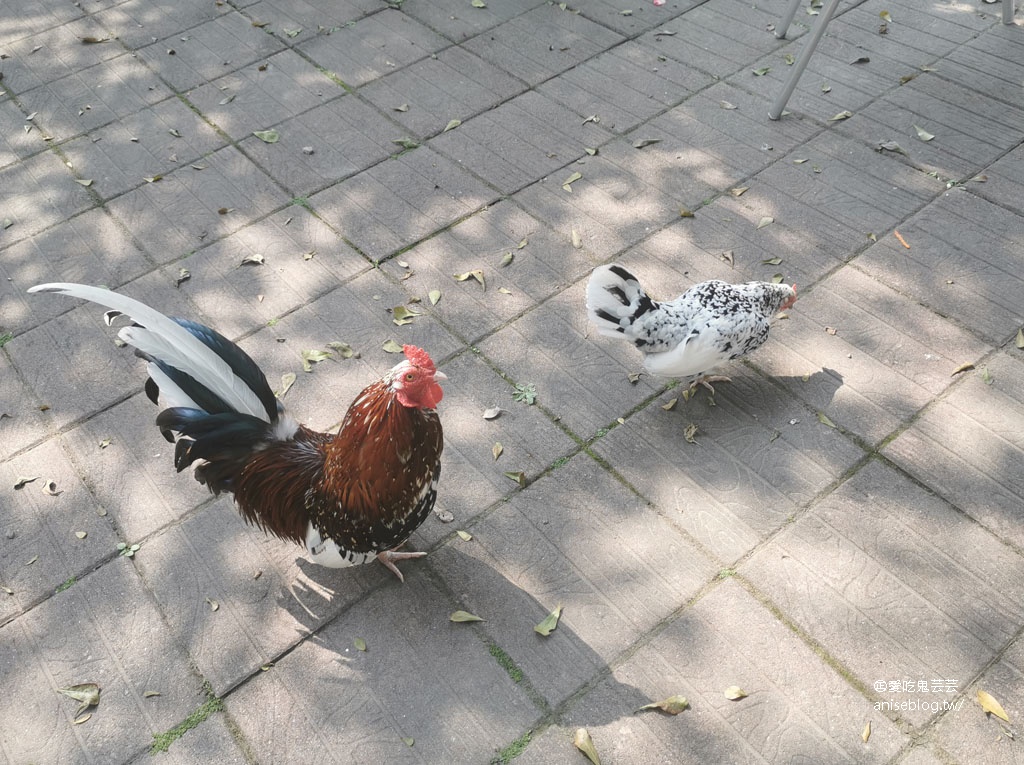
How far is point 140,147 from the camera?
20.0 feet

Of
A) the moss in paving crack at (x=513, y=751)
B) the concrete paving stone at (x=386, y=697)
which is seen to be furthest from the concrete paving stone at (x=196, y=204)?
the moss in paving crack at (x=513, y=751)

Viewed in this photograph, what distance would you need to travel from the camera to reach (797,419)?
4.29 meters

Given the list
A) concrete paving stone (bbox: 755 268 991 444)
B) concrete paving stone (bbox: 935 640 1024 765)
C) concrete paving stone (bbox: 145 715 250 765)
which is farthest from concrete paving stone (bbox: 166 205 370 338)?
concrete paving stone (bbox: 935 640 1024 765)

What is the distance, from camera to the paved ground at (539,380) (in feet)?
11.1

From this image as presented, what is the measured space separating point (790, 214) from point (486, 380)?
235cm

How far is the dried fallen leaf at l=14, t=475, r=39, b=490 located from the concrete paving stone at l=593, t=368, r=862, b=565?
2.88 meters

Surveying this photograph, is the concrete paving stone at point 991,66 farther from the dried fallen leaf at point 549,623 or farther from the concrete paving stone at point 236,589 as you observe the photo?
the concrete paving stone at point 236,589

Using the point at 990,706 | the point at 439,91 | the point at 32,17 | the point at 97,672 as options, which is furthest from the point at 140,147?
the point at 990,706

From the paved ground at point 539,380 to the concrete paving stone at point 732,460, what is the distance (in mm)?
18

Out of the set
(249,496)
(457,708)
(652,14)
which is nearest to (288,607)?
(249,496)

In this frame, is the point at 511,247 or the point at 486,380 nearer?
the point at 486,380

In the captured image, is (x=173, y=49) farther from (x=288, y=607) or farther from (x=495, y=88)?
(x=288, y=607)

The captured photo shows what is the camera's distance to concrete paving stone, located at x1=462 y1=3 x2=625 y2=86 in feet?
21.8

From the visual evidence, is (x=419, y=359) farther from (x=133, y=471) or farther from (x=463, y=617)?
(x=133, y=471)
